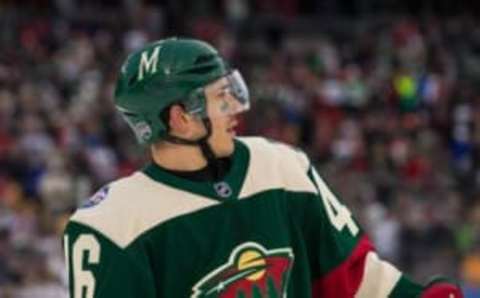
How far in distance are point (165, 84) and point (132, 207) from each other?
0.29m

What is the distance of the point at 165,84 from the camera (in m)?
3.52

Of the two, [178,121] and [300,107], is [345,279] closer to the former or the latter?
[178,121]

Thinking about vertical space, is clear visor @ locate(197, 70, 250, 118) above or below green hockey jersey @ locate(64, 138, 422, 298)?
above

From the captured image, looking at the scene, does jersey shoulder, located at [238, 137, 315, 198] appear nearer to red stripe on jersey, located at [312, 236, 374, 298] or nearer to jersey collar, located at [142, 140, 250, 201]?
jersey collar, located at [142, 140, 250, 201]

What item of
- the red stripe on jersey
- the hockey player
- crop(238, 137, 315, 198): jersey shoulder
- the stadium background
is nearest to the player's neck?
the hockey player

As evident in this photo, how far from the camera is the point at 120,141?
12211mm

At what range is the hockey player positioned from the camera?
3.48 m

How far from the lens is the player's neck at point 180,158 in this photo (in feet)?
11.7

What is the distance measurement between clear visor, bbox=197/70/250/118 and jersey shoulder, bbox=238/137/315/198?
4.9 inches

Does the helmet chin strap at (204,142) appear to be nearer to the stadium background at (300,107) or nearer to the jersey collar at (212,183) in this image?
the jersey collar at (212,183)

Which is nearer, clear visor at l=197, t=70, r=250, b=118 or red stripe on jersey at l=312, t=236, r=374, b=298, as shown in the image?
clear visor at l=197, t=70, r=250, b=118

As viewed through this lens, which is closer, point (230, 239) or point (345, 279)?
point (230, 239)

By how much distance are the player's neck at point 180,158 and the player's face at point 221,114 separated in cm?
5

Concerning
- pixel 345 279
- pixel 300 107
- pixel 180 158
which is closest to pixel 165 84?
pixel 180 158
